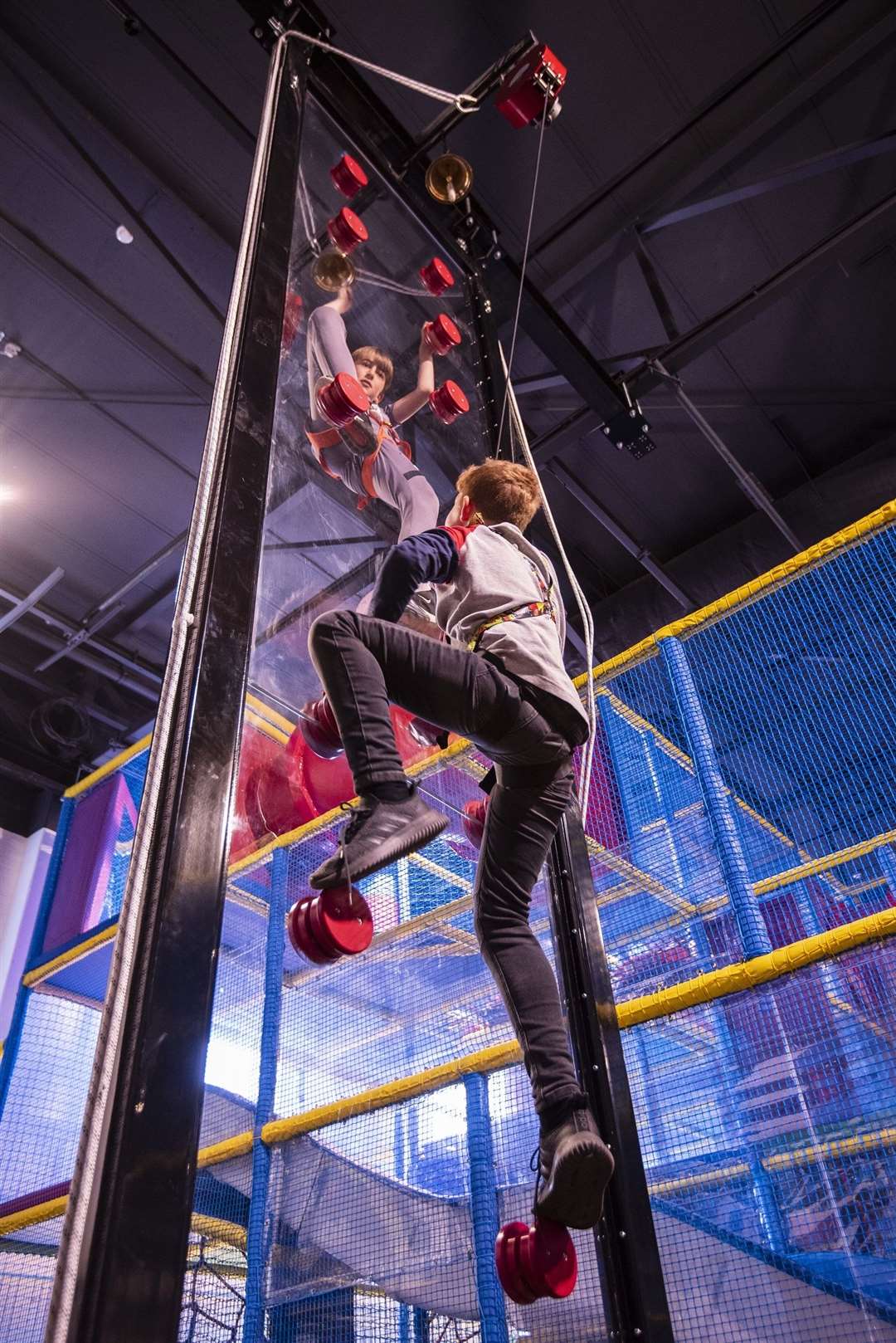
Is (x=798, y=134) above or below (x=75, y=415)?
below

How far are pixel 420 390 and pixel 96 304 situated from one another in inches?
175

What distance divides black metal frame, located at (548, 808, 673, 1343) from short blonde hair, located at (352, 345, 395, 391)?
4.92 ft

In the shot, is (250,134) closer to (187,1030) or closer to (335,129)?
(335,129)

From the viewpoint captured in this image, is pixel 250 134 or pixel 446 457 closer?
pixel 446 457

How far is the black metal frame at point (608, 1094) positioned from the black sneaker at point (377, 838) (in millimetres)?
845

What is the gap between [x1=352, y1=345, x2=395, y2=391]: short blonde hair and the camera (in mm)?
2713

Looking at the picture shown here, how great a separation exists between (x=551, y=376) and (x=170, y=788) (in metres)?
5.32

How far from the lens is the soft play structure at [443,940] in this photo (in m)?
1.83

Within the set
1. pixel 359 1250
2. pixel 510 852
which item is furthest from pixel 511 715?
pixel 359 1250

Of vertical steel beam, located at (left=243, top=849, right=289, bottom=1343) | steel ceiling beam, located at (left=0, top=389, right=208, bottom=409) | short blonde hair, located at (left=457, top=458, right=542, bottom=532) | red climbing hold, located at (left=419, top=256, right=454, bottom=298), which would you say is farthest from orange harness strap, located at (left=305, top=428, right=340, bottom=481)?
steel ceiling beam, located at (left=0, top=389, right=208, bottom=409)

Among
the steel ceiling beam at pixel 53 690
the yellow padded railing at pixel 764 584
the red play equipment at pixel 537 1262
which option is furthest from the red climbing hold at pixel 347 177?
the steel ceiling beam at pixel 53 690

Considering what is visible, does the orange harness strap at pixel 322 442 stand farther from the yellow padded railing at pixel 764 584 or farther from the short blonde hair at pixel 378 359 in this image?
the yellow padded railing at pixel 764 584

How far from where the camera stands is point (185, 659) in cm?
146

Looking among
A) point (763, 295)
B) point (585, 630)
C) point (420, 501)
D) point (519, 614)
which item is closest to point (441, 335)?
point (420, 501)
